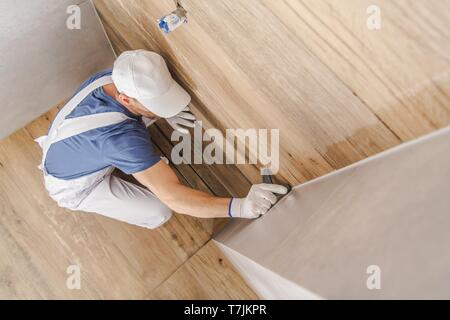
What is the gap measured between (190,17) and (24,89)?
2.69ft

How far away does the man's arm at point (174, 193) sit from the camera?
1302 mm

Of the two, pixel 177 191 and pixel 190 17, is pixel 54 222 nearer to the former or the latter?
pixel 177 191

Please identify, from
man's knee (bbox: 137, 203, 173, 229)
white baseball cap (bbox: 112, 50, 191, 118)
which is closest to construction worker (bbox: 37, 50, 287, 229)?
white baseball cap (bbox: 112, 50, 191, 118)

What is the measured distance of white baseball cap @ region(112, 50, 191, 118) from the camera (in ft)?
4.20

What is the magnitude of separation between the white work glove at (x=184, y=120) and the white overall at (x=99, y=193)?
240mm

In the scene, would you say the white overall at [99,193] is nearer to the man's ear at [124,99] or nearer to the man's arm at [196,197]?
the man's ear at [124,99]

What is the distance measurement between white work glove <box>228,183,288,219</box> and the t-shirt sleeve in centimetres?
27

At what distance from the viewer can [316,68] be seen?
2.77 ft

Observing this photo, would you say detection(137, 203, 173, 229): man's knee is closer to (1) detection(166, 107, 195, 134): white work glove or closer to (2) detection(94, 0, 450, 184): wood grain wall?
(1) detection(166, 107, 195, 134): white work glove

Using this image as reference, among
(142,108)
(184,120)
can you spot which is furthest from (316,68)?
(184,120)

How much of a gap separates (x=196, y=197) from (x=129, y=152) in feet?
0.77

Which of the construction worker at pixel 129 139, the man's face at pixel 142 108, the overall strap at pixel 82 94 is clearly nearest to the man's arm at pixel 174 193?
the construction worker at pixel 129 139

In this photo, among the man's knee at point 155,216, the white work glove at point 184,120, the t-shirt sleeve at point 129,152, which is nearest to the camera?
the t-shirt sleeve at point 129,152

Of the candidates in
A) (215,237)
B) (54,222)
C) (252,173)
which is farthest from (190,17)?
(54,222)
